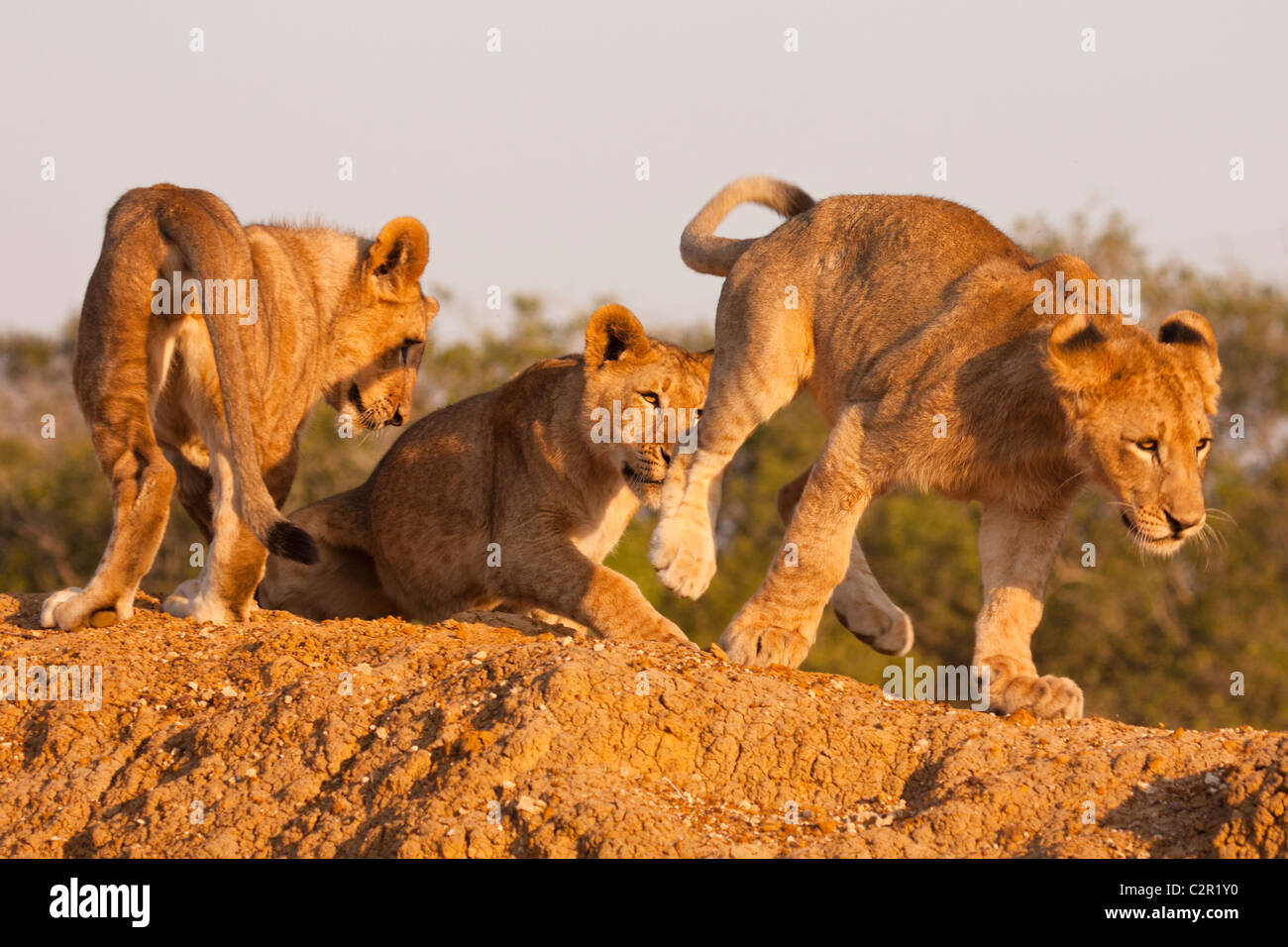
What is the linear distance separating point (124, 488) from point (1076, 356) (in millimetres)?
3773

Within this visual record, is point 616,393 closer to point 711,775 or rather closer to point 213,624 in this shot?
point 213,624

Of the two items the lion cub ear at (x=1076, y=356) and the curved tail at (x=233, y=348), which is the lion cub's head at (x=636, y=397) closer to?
the curved tail at (x=233, y=348)

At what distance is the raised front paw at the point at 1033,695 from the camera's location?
19.2 ft

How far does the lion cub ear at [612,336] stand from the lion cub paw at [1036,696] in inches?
98.0

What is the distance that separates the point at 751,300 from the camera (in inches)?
274

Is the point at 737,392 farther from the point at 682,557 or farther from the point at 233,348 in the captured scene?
the point at 233,348

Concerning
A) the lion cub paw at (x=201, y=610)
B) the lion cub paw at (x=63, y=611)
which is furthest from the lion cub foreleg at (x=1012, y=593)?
the lion cub paw at (x=63, y=611)

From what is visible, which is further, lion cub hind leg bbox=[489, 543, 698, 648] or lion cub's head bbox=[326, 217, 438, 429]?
lion cub's head bbox=[326, 217, 438, 429]

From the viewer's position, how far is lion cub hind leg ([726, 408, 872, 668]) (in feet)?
20.6

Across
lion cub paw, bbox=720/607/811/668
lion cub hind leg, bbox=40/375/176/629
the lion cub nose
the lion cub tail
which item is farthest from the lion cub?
the lion cub nose

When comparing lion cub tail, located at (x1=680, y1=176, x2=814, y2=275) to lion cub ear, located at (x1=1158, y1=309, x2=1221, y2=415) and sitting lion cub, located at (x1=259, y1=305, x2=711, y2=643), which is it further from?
lion cub ear, located at (x1=1158, y1=309, x2=1221, y2=415)

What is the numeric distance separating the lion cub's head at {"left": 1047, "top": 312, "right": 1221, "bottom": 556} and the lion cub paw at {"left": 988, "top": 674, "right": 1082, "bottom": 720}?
635 mm

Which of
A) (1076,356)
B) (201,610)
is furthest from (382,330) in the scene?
(1076,356)

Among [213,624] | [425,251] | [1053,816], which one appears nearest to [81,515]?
[425,251]
